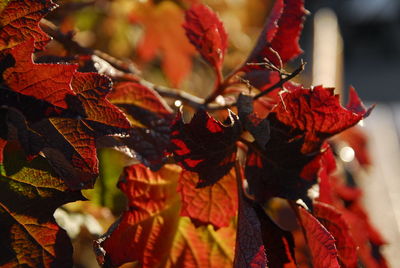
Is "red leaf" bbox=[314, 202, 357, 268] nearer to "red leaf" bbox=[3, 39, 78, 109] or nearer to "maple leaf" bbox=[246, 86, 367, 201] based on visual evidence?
"maple leaf" bbox=[246, 86, 367, 201]

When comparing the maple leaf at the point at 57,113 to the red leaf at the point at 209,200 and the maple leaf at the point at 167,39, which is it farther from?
the maple leaf at the point at 167,39

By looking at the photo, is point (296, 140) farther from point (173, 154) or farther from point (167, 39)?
point (167, 39)

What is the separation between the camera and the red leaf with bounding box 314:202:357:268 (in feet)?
1.65

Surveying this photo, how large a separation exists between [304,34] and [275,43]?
15.3 ft

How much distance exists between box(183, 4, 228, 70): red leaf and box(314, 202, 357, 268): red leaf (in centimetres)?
20

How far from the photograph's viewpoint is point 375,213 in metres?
1.37

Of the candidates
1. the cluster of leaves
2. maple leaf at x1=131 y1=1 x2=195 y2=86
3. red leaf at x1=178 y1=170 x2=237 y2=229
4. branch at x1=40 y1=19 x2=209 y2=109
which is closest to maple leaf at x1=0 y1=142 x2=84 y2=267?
the cluster of leaves

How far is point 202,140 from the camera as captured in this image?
44 centimetres

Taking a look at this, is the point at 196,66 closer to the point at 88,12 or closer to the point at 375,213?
the point at 88,12

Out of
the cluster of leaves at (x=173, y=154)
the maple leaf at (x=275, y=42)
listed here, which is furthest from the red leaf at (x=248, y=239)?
the maple leaf at (x=275, y=42)

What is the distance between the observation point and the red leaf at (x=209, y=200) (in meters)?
0.47

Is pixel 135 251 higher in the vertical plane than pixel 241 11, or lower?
higher

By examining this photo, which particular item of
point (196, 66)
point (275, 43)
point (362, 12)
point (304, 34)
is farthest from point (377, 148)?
point (362, 12)

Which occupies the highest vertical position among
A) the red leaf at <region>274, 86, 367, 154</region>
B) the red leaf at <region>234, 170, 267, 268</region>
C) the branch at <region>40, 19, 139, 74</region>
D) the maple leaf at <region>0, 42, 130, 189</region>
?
the red leaf at <region>274, 86, 367, 154</region>
